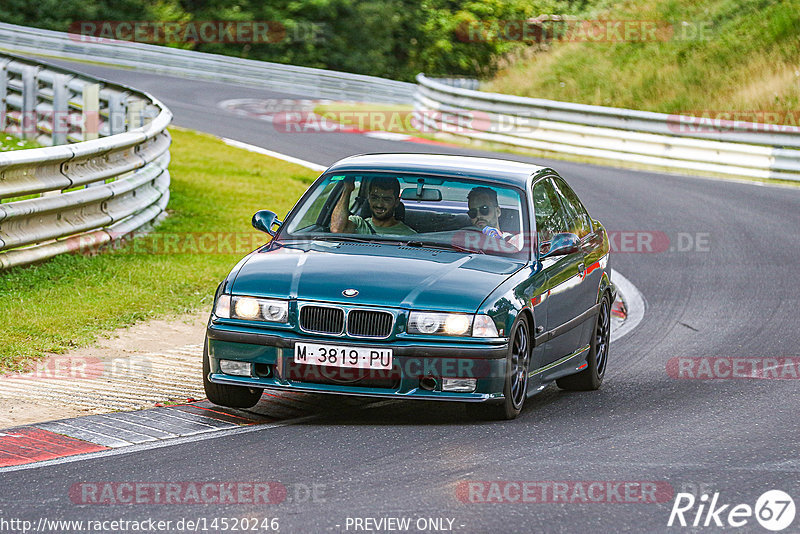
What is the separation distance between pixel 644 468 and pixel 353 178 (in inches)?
126

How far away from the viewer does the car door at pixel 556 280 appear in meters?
8.62

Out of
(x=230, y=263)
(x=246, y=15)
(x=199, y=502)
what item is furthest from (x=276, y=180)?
(x=246, y=15)

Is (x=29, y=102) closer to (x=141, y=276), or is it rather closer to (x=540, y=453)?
(x=141, y=276)

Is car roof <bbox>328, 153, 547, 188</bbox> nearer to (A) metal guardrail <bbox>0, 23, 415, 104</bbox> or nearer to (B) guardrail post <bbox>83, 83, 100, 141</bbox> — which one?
(B) guardrail post <bbox>83, 83, 100, 141</bbox>

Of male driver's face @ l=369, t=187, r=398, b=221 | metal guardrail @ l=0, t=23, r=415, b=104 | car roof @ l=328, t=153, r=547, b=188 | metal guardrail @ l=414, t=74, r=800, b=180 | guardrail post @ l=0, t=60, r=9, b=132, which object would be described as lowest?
metal guardrail @ l=0, t=23, r=415, b=104

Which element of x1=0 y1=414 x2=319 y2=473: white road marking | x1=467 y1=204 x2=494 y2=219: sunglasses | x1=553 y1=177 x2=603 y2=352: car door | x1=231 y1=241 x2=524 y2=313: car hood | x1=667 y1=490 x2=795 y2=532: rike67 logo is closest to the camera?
x1=667 y1=490 x2=795 y2=532: rike67 logo

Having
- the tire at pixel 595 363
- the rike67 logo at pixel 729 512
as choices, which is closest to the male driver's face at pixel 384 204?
the tire at pixel 595 363

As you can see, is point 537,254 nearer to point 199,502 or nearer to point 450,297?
point 450,297

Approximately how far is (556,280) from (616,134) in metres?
18.7

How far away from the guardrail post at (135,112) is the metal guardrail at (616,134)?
1182cm

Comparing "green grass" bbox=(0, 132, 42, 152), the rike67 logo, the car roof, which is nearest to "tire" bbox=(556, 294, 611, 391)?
the car roof

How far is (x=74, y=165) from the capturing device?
40.7ft

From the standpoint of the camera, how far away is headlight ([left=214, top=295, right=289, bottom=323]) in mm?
7605

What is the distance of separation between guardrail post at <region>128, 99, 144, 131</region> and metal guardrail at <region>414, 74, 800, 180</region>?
38.8 feet
